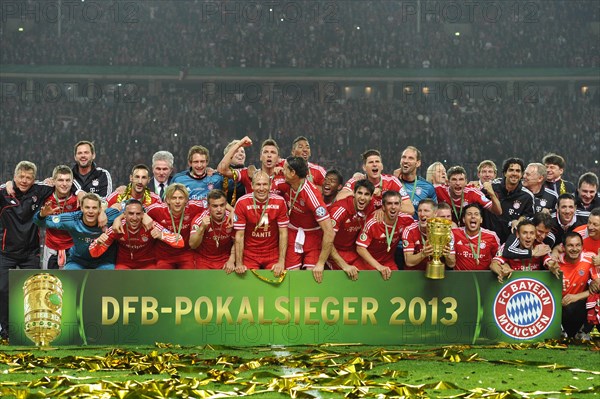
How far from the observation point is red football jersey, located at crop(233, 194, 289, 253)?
823cm

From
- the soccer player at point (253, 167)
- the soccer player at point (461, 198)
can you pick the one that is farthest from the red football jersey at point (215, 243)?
the soccer player at point (461, 198)

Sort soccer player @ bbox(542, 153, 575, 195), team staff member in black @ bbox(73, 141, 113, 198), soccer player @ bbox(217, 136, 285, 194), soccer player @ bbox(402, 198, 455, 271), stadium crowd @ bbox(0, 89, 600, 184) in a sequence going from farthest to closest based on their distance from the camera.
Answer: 1. stadium crowd @ bbox(0, 89, 600, 184)
2. soccer player @ bbox(542, 153, 575, 195)
3. team staff member in black @ bbox(73, 141, 113, 198)
4. soccer player @ bbox(217, 136, 285, 194)
5. soccer player @ bbox(402, 198, 455, 271)

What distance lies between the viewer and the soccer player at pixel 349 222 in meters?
8.30

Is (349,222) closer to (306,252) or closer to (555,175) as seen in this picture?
(306,252)

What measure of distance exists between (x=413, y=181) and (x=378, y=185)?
542mm

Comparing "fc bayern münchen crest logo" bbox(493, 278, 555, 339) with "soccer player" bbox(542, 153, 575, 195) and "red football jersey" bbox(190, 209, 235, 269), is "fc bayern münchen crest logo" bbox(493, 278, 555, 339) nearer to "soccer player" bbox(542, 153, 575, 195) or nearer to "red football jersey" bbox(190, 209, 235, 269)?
"soccer player" bbox(542, 153, 575, 195)

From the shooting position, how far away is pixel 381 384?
596 cm

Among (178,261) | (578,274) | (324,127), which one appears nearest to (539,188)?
(578,274)

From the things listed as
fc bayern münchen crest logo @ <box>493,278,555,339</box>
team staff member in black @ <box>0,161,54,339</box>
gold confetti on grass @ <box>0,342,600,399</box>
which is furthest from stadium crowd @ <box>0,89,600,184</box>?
gold confetti on grass @ <box>0,342,600,399</box>

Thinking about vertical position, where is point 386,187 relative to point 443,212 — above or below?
above

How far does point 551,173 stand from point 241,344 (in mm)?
3921

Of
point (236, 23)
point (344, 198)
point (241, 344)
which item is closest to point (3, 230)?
point (241, 344)

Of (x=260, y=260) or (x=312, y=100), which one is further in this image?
(x=312, y=100)

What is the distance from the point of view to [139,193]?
28.6 ft
